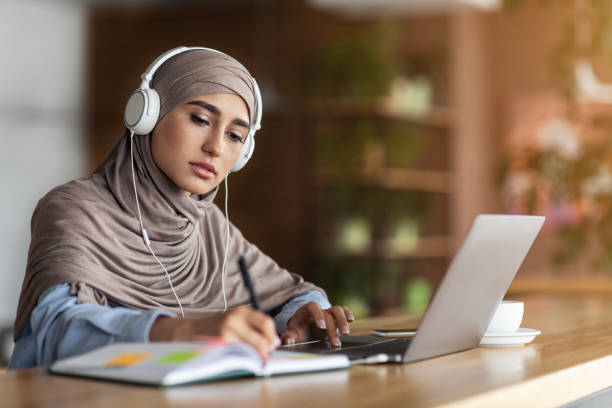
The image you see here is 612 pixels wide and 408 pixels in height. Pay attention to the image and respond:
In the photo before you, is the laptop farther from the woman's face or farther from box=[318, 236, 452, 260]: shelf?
box=[318, 236, 452, 260]: shelf

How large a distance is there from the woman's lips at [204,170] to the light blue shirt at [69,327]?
30 centimetres

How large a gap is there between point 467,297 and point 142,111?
624 mm

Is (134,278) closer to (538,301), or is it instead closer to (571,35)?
(538,301)

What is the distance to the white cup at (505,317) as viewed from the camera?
4.53 ft

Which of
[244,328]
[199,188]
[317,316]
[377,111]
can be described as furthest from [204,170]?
[377,111]

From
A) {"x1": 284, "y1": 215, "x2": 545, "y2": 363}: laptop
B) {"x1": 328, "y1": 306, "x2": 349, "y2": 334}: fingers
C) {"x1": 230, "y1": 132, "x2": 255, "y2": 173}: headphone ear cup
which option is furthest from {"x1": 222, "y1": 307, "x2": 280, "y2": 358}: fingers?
{"x1": 230, "y1": 132, "x2": 255, "y2": 173}: headphone ear cup

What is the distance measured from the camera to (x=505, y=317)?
1.39 metres

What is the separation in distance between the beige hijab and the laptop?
0.98 feet

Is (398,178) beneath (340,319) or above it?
above

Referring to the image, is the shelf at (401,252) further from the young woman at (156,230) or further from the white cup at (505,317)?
the white cup at (505,317)

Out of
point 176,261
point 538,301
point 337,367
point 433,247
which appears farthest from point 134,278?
point 433,247

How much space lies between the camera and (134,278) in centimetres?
146

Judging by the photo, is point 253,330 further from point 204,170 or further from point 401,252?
point 401,252

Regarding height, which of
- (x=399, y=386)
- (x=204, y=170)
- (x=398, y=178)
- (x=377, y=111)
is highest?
(x=377, y=111)
